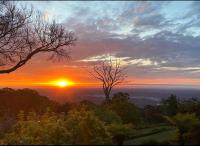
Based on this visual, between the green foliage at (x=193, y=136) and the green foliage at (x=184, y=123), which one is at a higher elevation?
the green foliage at (x=184, y=123)

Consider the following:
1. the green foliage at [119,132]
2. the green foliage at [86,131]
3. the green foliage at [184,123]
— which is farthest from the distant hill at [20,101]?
the green foliage at [184,123]

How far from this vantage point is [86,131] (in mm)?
14789

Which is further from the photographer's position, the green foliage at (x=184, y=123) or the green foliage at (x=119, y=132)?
the green foliage at (x=184, y=123)

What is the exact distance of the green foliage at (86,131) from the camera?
1441 cm

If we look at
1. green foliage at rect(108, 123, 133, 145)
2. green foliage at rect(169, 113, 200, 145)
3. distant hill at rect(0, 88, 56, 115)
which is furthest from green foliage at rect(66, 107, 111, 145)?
distant hill at rect(0, 88, 56, 115)

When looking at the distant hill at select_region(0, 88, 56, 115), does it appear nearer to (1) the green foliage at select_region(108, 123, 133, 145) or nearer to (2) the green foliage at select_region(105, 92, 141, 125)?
(2) the green foliage at select_region(105, 92, 141, 125)

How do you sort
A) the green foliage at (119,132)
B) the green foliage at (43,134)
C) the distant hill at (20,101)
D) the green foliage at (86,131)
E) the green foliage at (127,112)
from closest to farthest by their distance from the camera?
the green foliage at (86,131), the green foliage at (43,134), the green foliage at (119,132), the green foliage at (127,112), the distant hill at (20,101)

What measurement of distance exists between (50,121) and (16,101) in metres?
27.0

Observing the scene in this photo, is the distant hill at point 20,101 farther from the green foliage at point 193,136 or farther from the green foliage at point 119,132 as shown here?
the green foliage at point 193,136

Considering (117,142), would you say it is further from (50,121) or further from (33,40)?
(33,40)

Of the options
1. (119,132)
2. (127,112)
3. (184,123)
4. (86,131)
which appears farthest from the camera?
(127,112)

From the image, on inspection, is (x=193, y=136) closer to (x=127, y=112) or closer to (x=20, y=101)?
(x=127, y=112)

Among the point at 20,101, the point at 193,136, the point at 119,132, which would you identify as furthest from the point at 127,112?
the point at 20,101

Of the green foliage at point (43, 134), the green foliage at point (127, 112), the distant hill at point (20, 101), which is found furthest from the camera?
the distant hill at point (20, 101)
